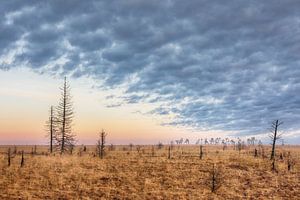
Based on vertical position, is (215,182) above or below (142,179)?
below

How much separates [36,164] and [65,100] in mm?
28258

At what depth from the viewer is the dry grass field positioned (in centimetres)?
3247

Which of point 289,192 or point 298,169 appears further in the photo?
point 298,169

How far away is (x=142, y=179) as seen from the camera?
124 feet

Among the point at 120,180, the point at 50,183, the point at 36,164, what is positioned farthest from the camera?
the point at 36,164

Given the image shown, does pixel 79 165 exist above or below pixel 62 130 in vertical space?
below

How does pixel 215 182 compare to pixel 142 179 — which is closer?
pixel 215 182

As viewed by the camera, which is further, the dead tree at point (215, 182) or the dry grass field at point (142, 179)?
the dead tree at point (215, 182)

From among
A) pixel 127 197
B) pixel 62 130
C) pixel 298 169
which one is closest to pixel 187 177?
pixel 127 197

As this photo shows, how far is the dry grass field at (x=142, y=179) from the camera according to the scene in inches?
1278

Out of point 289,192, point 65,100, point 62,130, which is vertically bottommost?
point 289,192

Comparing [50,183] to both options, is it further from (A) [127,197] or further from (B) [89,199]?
(A) [127,197]

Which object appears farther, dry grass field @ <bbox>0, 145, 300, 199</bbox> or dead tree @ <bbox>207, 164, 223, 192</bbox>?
dead tree @ <bbox>207, 164, 223, 192</bbox>

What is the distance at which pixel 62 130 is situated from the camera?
68062mm
